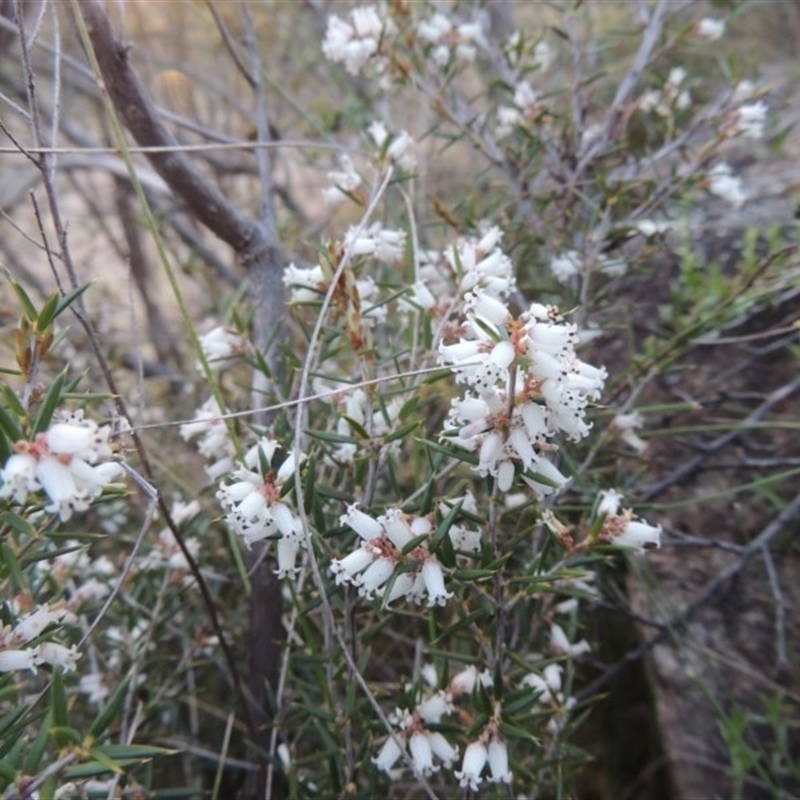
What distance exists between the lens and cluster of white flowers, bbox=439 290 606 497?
701 mm

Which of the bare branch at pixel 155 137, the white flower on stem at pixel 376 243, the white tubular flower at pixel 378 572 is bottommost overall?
the white tubular flower at pixel 378 572

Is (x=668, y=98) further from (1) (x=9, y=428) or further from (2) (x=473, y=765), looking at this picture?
(1) (x=9, y=428)

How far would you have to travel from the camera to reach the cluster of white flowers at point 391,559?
2.59 ft

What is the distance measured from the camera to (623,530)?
89 centimetres

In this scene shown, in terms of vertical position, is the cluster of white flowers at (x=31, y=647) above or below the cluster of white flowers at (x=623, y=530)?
below

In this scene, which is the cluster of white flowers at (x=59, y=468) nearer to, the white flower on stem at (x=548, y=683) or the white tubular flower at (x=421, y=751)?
the white tubular flower at (x=421, y=751)

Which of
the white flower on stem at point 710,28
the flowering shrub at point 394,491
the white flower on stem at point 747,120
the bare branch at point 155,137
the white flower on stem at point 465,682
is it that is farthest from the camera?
the white flower on stem at point 710,28

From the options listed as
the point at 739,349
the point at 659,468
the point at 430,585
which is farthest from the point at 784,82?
the point at 430,585

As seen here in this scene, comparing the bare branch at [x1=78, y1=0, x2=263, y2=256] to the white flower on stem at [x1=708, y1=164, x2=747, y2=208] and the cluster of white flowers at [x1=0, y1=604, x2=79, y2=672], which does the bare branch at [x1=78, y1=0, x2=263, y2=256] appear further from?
the white flower on stem at [x1=708, y1=164, x2=747, y2=208]

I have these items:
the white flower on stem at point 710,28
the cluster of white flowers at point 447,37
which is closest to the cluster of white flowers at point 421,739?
the cluster of white flowers at point 447,37

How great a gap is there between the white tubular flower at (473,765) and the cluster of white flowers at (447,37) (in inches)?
47.2

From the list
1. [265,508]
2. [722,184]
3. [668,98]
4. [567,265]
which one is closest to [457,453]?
[265,508]

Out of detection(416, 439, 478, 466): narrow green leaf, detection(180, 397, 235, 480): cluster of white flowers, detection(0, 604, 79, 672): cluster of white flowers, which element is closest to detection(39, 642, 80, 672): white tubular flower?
detection(0, 604, 79, 672): cluster of white flowers

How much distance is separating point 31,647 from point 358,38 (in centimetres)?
117
